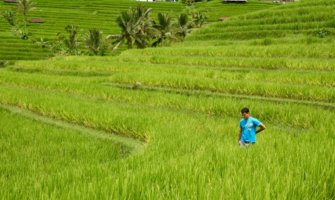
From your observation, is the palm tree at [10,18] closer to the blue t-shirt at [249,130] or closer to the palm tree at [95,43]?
the palm tree at [95,43]

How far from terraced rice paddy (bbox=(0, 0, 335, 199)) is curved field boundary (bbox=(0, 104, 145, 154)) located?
0.02 m

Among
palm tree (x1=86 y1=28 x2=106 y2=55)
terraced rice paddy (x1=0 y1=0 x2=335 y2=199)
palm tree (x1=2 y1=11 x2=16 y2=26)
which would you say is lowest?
palm tree (x1=86 y1=28 x2=106 y2=55)

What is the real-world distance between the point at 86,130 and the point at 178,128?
2300 mm

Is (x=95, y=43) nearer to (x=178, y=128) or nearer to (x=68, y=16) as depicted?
(x=68, y=16)

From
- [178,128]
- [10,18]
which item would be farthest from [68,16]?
[178,128]

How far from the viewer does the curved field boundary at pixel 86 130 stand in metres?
7.71

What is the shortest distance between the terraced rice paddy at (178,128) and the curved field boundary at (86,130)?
24 mm

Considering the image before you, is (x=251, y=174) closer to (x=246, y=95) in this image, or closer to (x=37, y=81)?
(x=246, y=95)

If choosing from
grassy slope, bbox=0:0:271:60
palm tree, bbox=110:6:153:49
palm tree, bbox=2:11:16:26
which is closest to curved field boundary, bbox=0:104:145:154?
palm tree, bbox=110:6:153:49

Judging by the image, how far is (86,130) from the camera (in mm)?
9016

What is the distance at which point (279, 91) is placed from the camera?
37.1 ft

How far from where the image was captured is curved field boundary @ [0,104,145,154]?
7.71 m

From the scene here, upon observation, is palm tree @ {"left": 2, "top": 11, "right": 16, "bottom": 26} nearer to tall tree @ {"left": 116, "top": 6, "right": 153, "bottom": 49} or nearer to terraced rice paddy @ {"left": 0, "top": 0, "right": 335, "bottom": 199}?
tall tree @ {"left": 116, "top": 6, "right": 153, "bottom": 49}

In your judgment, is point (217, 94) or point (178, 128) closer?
point (178, 128)
